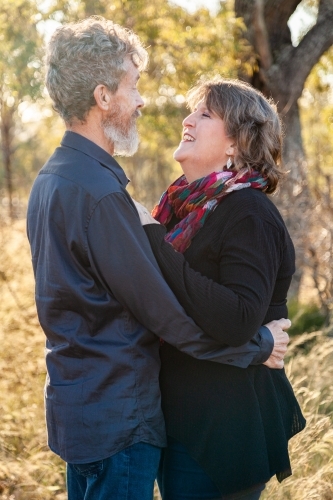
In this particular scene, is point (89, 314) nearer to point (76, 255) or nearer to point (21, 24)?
point (76, 255)

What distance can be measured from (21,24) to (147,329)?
7.16m

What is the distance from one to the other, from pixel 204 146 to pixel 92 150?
0.46 m

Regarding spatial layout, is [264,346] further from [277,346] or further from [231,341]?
[231,341]

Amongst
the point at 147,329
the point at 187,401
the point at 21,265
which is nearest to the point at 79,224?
the point at 147,329

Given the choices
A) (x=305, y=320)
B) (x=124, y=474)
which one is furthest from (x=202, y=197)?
(x=305, y=320)

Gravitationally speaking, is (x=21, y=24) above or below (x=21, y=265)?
above

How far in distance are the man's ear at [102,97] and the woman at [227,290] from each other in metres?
0.39

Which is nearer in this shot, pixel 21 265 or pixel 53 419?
pixel 53 419

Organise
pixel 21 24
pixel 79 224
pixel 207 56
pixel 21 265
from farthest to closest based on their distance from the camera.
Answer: pixel 21 24
pixel 207 56
pixel 21 265
pixel 79 224

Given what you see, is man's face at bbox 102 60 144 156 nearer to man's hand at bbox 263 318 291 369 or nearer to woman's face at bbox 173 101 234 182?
woman's face at bbox 173 101 234 182

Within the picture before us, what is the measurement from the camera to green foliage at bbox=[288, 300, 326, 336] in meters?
7.10

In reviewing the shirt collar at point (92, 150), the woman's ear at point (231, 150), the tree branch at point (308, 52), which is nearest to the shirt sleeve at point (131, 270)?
the shirt collar at point (92, 150)

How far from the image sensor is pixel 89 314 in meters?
2.08

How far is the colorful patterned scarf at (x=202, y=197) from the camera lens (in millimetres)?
2279
